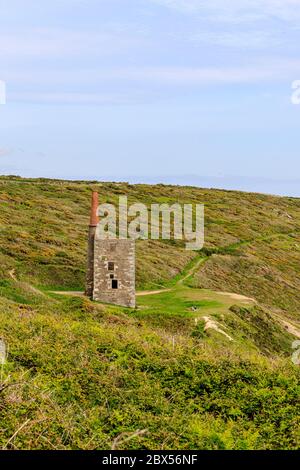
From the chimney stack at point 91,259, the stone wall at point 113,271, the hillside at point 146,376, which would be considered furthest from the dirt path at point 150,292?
the chimney stack at point 91,259

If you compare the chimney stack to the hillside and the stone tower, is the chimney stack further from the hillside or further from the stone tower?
the hillside

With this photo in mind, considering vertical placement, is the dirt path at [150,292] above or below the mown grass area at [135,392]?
below

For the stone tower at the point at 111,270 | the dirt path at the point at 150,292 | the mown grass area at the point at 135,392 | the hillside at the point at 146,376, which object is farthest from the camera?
the dirt path at the point at 150,292

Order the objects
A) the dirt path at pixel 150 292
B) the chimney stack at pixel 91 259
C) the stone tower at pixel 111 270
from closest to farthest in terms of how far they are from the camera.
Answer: the stone tower at pixel 111 270, the chimney stack at pixel 91 259, the dirt path at pixel 150 292

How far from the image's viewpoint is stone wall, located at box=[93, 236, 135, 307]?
138ft

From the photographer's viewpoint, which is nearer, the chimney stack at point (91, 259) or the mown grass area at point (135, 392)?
the mown grass area at point (135, 392)

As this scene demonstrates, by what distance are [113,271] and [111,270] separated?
150 millimetres

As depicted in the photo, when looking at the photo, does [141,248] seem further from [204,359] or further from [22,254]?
[204,359]

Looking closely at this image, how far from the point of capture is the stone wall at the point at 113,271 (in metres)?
42.0

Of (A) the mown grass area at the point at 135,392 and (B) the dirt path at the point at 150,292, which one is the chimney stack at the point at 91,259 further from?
(A) the mown grass area at the point at 135,392

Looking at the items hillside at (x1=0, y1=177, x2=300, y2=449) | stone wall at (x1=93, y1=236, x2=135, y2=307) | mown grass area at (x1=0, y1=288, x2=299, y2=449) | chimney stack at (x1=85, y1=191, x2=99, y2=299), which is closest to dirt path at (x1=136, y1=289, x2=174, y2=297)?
hillside at (x1=0, y1=177, x2=300, y2=449)

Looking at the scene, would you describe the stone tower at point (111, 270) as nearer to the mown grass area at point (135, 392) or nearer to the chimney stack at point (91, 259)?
the chimney stack at point (91, 259)

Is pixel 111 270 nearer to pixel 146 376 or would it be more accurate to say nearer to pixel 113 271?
pixel 113 271

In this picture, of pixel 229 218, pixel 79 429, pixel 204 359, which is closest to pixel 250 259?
pixel 229 218
